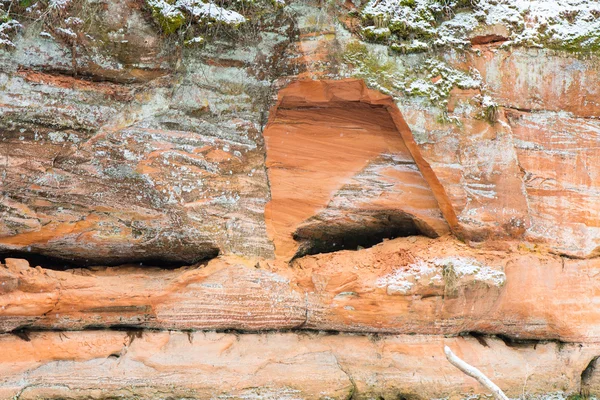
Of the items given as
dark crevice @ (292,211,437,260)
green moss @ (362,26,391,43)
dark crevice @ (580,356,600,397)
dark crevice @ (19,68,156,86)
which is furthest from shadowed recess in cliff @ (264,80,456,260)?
dark crevice @ (580,356,600,397)

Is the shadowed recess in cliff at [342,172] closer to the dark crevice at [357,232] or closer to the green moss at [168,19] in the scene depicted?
the dark crevice at [357,232]

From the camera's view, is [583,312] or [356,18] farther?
[583,312]

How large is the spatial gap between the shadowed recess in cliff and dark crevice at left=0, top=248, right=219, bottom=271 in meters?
0.67

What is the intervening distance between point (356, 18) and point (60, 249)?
2.99m

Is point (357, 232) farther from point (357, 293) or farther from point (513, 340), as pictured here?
point (513, 340)

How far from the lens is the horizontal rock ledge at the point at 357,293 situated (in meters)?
6.06

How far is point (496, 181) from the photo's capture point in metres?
6.20

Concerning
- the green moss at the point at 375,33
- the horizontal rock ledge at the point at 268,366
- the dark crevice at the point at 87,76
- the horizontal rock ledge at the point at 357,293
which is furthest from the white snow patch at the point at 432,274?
the dark crevice at the point at 87,76

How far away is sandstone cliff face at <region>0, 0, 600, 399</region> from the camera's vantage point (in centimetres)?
581

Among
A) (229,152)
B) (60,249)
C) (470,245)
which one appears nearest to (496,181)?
(470,245)

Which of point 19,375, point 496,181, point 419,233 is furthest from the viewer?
point 419,233

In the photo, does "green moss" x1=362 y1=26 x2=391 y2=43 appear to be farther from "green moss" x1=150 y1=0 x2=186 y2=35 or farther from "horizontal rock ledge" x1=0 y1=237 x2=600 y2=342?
"horizontal rock ledge" x1=0 y1=237 x2=600 y2=342

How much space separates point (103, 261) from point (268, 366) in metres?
1.62

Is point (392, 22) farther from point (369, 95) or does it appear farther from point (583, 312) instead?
point (583, 312)
